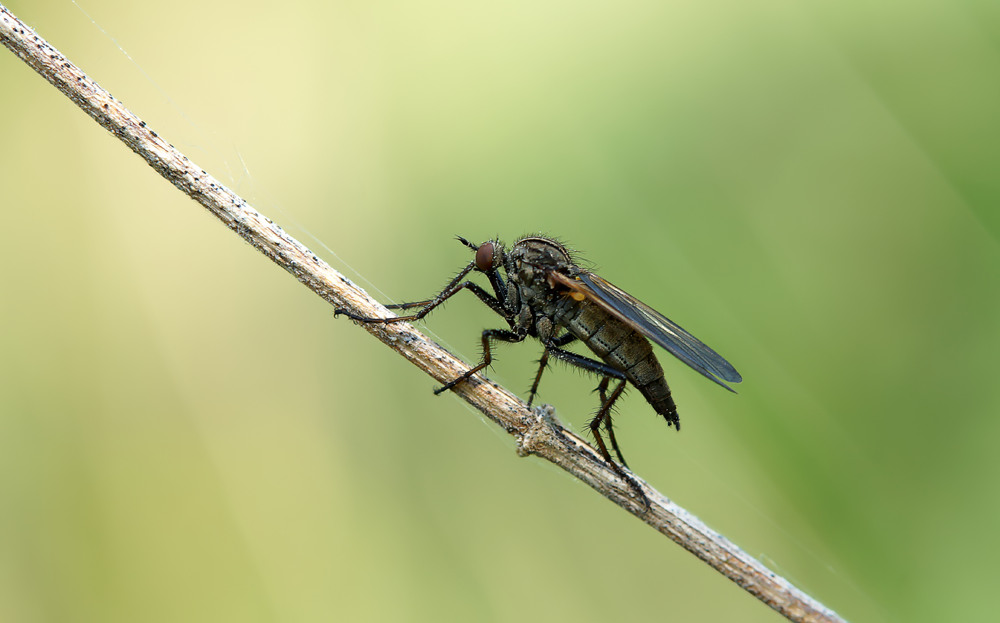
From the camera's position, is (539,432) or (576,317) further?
(576,317)

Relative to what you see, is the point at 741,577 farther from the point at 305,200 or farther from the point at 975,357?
the point at 305,200

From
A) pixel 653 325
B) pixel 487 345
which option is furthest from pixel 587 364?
pixel 487 345

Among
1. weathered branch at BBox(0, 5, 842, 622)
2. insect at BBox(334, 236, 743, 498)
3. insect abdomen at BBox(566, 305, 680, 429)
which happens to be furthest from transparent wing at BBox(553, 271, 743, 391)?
weathered branch at BBox(0, 5, 842, 622)

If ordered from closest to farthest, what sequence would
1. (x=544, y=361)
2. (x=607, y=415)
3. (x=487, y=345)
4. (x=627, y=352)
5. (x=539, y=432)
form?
(x=539, y=432)
(x=487, y=345)
(x=544, y=361)
(x=607, y=415)
(x=627, y=352)

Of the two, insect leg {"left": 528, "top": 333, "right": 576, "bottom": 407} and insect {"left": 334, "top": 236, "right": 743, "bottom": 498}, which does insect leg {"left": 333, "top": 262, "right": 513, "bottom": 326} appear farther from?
insect leg {"left": 528, "top": 333, "right": 576, "bottom": 407}

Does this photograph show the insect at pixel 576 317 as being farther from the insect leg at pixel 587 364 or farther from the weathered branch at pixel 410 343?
the weathered branch at pixel 410 343

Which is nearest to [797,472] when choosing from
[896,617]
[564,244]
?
[896,617]

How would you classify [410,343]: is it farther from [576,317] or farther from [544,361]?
[576,317]
